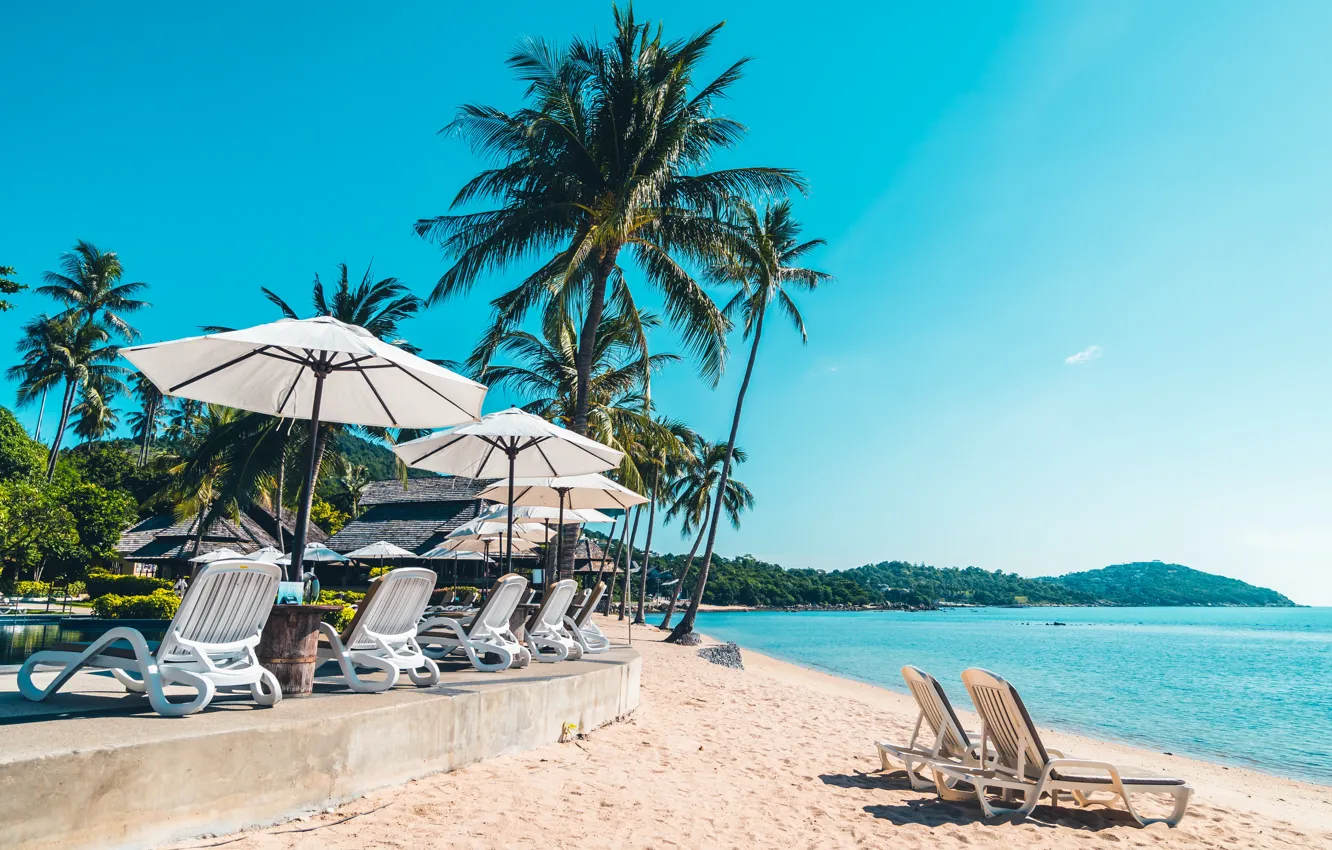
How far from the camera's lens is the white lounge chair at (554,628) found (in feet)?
23.2

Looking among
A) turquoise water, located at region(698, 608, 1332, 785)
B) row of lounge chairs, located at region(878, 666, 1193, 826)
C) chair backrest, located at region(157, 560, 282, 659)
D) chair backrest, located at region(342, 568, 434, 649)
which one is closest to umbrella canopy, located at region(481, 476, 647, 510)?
chair backrest, located at region(342, 568, 434, 649)

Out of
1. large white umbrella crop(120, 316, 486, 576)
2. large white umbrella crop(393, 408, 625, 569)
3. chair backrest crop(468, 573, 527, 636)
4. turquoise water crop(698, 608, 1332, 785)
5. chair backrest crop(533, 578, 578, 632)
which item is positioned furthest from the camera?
turquoise water crop(698, 608, 1332, 785)

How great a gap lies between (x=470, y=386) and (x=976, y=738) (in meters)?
4.88

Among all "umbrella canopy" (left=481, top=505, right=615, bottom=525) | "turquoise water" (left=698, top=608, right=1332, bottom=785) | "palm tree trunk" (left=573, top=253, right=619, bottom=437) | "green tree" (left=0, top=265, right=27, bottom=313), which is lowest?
"turquoise water" (left=698, top=608, right=1332, bottom=785)

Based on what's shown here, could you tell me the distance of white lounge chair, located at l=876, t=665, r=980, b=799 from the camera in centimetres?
552

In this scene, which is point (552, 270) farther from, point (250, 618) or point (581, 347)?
point (250, 618)

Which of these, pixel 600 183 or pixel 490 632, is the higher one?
pixel 600 183

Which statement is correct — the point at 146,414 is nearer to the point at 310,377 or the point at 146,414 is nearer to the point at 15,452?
Answer: the point at 15,452

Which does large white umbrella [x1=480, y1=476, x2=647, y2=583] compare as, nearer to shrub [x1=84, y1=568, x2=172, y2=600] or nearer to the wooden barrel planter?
the wooden barrel planter

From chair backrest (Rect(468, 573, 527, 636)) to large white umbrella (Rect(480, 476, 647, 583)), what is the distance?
3081mm

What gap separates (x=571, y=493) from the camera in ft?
35.8

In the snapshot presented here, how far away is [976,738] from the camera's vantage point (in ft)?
21.1

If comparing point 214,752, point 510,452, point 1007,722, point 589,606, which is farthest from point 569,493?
point 214,752

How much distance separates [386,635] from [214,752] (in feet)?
5.67
